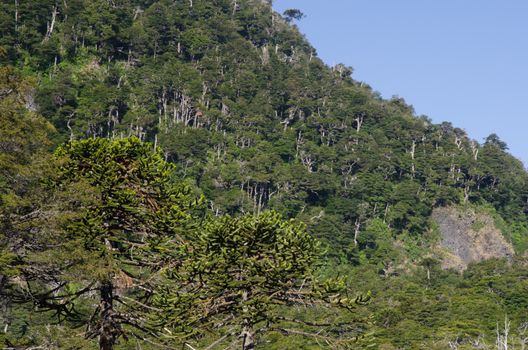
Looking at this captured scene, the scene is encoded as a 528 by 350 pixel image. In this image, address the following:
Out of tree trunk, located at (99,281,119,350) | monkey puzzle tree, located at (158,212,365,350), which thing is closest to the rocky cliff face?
monkey puzzle tree, located at (158,212,365,350)

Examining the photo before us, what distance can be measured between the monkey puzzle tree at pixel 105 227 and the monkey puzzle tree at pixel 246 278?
85 cm

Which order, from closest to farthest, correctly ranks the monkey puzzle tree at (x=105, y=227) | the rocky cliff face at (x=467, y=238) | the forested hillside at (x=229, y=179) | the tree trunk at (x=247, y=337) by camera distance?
the monkey puzzle tree at (x=105, y=227)
the forested hillside at (x=229, y=179)
the tree trunk at (x=247, y=337)
the rocky cliff face at (x=467, y=238)

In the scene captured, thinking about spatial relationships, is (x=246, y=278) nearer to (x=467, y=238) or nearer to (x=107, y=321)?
(x=107, y=321)

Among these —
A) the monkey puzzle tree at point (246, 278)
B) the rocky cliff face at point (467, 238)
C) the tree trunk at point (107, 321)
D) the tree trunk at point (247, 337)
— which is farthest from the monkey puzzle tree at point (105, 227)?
the rocky cliff face at point (467, 238)

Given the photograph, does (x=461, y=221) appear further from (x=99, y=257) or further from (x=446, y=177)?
(x=99, y=257)

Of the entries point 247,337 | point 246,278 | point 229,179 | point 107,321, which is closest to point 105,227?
point 107,321

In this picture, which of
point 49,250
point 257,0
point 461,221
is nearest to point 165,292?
point 49,250

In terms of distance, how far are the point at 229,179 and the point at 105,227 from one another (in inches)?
2419

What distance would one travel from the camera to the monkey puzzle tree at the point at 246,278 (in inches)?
824

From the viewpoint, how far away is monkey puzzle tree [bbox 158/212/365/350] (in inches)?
824

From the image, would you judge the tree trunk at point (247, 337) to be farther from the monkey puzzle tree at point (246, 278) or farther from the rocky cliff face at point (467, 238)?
the rocky cliff face at point (467, 238)

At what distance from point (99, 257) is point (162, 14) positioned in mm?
87466

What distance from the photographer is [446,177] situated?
10000 cm

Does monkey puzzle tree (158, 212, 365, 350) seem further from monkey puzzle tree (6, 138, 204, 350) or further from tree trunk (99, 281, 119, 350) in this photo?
tree trunk (99, 281, 119, 350)
